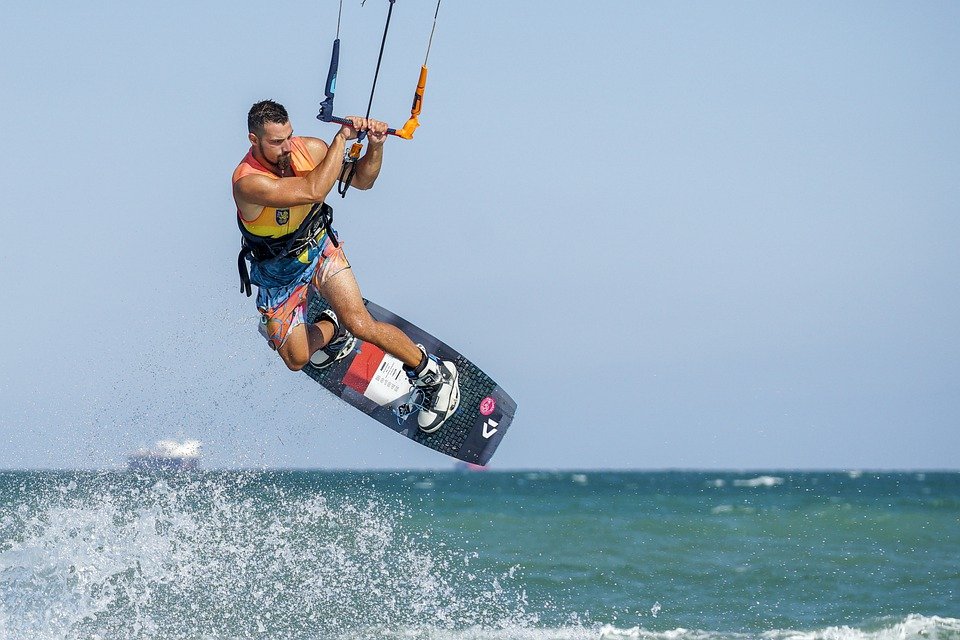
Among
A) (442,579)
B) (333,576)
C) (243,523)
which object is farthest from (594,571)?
(243,523)

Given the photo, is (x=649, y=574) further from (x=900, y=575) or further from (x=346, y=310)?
(x=346, y=310)

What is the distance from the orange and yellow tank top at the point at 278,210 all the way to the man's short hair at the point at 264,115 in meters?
0.19

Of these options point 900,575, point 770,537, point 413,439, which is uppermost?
point 413,439

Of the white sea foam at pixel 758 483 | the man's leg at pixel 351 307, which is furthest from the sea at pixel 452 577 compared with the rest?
the white sea foam at pixel 758 483

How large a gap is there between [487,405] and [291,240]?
2070 millimetres

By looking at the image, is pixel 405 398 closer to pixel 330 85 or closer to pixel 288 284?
pixel 288 284

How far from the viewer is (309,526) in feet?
58.2

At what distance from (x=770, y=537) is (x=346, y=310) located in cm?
1248

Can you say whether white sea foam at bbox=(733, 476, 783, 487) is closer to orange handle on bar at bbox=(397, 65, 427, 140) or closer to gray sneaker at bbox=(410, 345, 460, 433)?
gray sneaker at bbox=(410, 345, 460, 433)

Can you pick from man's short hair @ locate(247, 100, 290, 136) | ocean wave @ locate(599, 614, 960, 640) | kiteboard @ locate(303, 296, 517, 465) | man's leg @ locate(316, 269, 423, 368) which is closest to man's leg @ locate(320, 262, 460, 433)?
man's leg @ locate(316, 269, 423, 368)

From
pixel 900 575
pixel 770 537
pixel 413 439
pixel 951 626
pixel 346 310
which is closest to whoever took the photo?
pixel 346 310

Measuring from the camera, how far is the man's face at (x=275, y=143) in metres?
5.72

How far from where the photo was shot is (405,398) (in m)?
7.73

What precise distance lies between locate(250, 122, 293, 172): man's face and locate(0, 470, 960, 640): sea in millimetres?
3055
